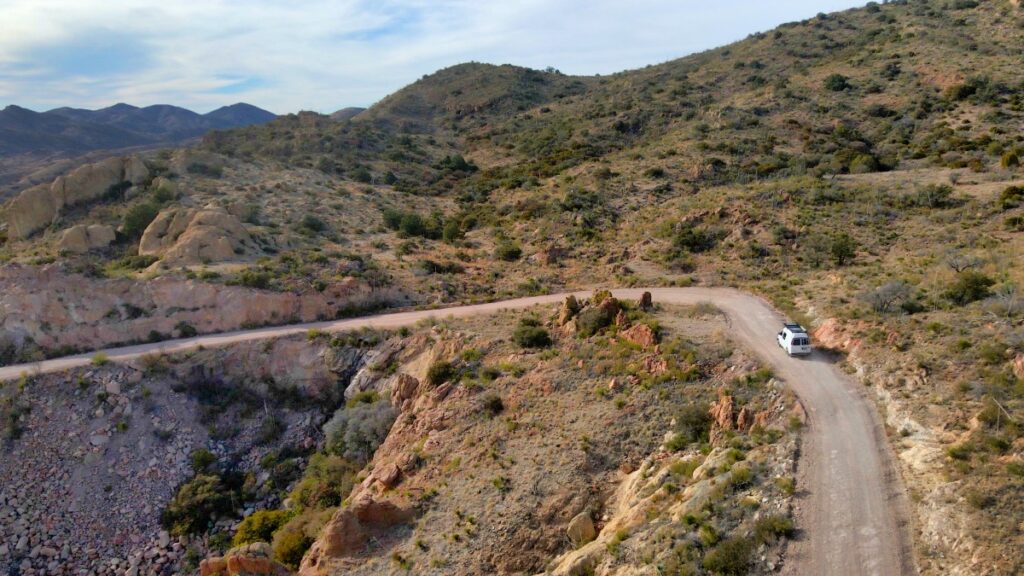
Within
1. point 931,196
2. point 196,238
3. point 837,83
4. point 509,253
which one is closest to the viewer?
point 196,238

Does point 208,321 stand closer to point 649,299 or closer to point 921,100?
point 649,299

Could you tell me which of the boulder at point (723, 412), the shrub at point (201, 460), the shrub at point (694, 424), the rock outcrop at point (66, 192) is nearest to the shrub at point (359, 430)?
the shrub at point (201, 460)

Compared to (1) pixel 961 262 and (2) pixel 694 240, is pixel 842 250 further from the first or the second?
(2) pixel 694 240

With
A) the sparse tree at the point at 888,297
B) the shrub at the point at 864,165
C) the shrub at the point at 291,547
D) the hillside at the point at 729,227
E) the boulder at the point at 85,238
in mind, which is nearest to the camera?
the hillside at the point at 729,227

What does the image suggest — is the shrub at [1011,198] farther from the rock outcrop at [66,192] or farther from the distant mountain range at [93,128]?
the distant mountain range at [93,128]

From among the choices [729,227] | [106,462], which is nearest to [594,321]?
[729,227]

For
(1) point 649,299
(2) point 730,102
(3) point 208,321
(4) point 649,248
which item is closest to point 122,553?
(3) point 208,321
